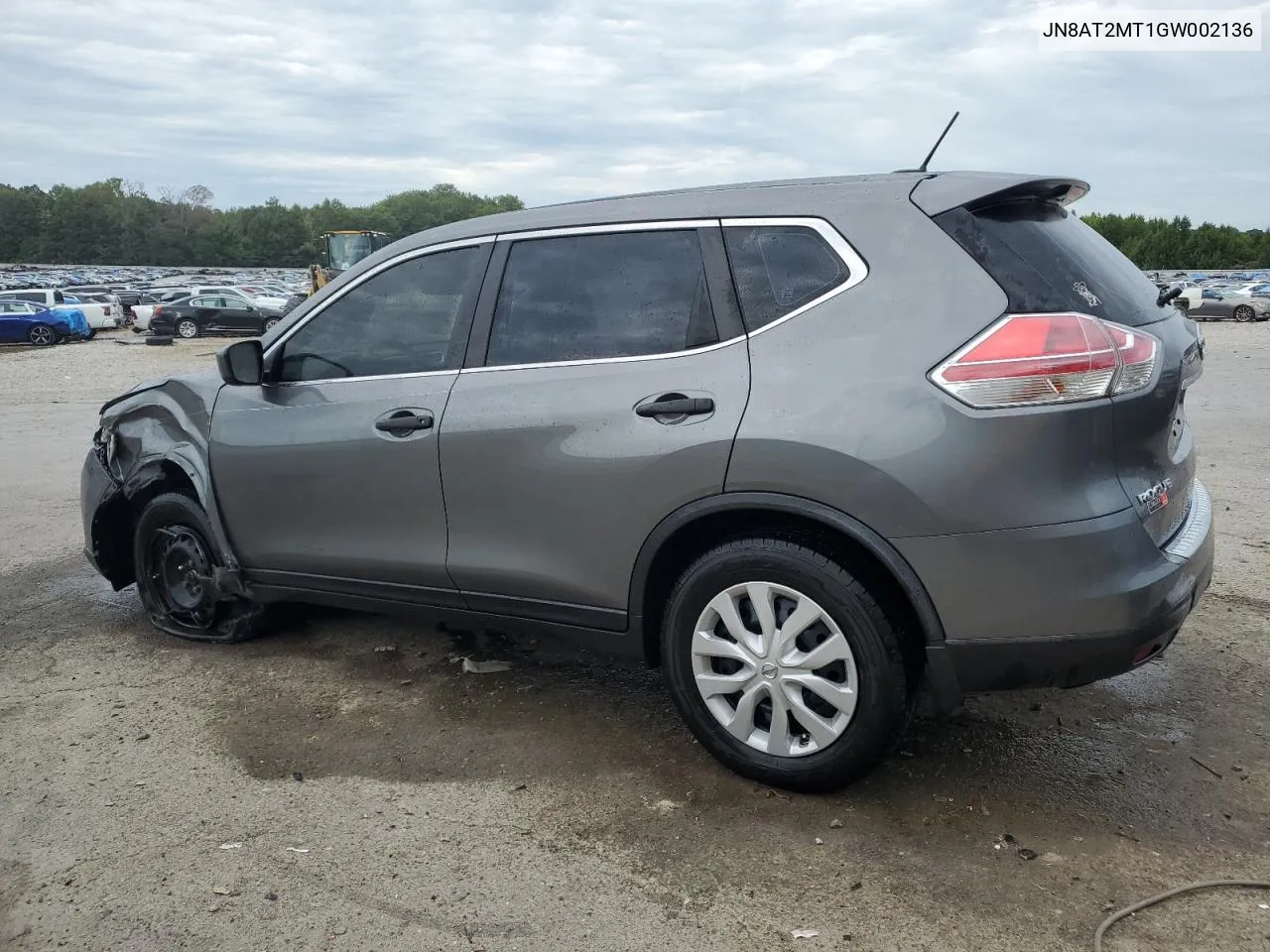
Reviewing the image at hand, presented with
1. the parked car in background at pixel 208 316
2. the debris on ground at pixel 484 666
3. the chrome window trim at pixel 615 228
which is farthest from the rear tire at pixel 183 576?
the parked car in background at pixel 208 316

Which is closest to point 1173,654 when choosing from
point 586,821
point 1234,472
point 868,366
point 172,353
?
point 868,366

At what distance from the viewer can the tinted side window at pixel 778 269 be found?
10.6ft

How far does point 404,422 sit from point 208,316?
33238mm

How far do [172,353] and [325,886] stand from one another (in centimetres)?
2723

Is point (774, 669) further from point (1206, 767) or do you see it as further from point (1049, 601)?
point (1206, 767)

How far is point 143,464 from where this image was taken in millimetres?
4879

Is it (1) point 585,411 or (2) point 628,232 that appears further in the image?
(2) point 628,232

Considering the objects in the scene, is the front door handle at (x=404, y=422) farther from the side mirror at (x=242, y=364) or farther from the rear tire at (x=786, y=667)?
the rear tire at (x=786, y=667)

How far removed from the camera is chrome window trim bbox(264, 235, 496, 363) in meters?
4.02

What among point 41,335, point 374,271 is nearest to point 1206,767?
point 374,271

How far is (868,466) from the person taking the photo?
9.86 feet

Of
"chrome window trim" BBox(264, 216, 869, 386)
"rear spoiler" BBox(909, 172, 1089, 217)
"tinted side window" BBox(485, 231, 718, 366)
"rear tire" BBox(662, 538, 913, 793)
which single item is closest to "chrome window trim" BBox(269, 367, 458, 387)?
"chrome window trim" BBox(264, 216, 869, 386)

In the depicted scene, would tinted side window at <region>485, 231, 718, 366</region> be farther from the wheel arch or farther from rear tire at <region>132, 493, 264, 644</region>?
rear tire at <region>132, 493, 264, 644</region>

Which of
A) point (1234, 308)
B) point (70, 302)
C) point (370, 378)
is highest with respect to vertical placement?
point (370, 378)
